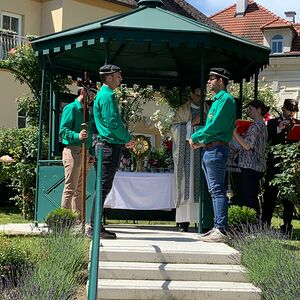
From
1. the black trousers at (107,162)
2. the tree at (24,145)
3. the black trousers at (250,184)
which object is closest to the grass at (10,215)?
the tree at (24,145)

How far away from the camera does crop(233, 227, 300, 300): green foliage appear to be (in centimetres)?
513

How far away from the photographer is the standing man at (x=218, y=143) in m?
7.53

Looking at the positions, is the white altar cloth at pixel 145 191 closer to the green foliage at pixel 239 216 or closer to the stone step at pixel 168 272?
the green foliage at pixel 239 216

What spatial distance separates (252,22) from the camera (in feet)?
119

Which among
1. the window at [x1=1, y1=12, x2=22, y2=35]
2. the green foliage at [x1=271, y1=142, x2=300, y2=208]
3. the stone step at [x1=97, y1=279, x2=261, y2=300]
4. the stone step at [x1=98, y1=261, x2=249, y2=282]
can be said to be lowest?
the stone step at [x1=97, y1=279, x2=261, y2=300]

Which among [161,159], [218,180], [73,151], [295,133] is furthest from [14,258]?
[161,159]

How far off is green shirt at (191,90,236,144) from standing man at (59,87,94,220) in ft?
5.87

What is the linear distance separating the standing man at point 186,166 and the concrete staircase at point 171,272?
1.99 meters

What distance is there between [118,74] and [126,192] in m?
2.54

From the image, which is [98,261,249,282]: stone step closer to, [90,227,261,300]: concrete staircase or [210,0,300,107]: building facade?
[90,227,261,300]: concrete staircase

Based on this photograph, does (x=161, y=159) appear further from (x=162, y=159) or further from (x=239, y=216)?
(x=239, y=216)

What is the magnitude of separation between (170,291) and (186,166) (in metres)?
3.58

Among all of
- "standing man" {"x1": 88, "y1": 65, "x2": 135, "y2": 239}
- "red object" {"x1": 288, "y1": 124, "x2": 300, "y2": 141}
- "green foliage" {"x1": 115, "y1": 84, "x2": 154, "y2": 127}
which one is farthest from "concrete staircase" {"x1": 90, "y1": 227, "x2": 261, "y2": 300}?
"green foliage" {"x1": 115, "y1": 84, "x2": 154, "y2": 127}

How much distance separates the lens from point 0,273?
5.98 meters
